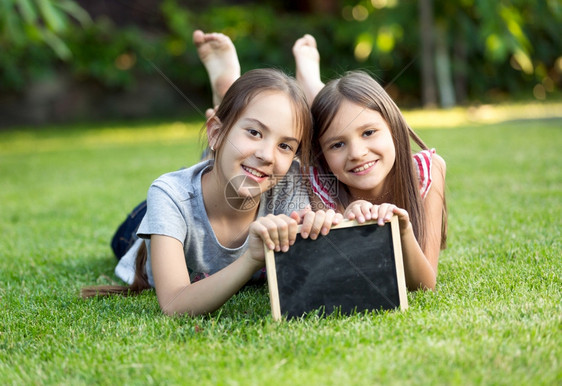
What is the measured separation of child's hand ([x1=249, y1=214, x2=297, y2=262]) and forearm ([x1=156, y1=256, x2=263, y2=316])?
0.06m

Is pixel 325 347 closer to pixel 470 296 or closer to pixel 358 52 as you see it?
pixel 470 296

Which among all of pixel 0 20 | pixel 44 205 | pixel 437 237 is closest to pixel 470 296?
pixel 437 237

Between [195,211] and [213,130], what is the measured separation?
30cm

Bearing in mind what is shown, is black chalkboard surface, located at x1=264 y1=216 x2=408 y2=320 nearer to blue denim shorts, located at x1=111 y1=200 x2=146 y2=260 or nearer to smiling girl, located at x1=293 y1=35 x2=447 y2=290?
smiling girl, located at x1=293 y1=35 x2=447 y2=290

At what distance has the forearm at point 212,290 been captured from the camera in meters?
2.03

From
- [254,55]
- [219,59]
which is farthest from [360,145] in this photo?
[254,55]

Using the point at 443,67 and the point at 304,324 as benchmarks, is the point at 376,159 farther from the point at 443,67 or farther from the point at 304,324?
the point at 443,67

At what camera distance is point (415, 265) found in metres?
2.22

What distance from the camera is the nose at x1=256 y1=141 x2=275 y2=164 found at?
218 cm

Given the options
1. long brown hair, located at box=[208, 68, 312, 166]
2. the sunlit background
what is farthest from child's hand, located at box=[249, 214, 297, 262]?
the sunlit background

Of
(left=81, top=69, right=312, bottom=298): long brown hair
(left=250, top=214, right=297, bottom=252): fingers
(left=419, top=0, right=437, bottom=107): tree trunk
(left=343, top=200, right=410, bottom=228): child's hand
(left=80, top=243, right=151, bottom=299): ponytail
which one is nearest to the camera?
(left=250, top=214, right=297, bottom=252): fingers

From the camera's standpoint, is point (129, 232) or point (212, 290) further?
point (129, 232)

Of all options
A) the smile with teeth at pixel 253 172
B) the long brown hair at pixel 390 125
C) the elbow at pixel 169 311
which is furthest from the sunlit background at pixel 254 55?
the elbow at pixel 169 311

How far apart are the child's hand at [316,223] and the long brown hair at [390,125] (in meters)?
0.48
